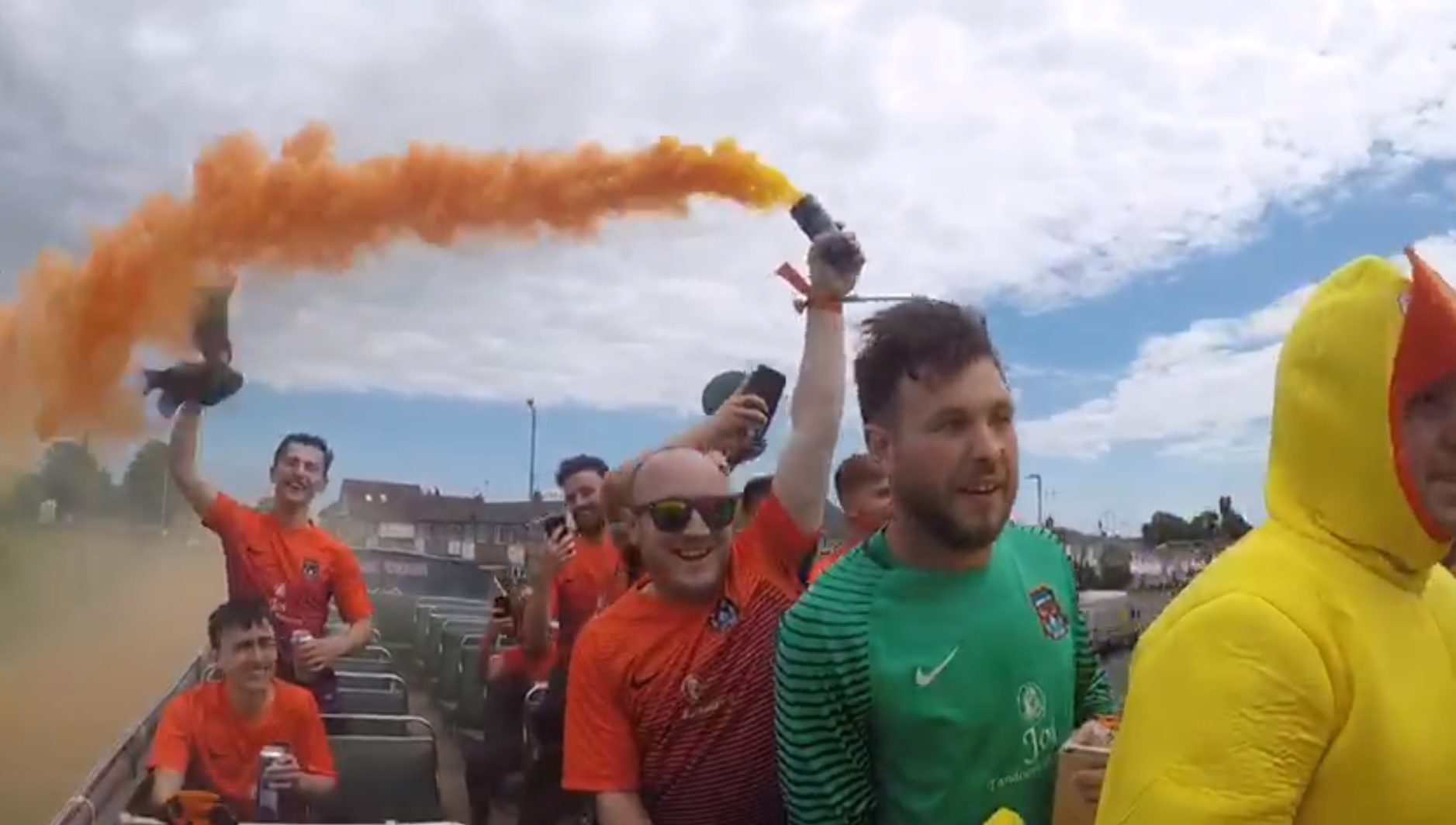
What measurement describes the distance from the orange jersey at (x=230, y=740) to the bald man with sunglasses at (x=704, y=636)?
2.74m

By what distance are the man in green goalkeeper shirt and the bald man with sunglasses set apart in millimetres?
430

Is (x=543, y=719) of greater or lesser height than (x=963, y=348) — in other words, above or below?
below

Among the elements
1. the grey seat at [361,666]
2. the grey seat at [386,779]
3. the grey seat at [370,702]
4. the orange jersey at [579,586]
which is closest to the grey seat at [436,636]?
the grey seat at [361,666]

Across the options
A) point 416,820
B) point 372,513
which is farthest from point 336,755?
point 372,513

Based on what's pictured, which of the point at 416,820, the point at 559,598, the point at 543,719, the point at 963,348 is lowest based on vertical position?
the point at 416,820

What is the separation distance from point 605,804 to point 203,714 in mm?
3071

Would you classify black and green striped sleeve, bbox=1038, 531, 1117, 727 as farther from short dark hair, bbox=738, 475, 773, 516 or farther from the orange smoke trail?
the orange smoke trail

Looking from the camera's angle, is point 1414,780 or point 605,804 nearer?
point 1414,780

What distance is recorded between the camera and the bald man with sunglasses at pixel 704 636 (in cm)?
288

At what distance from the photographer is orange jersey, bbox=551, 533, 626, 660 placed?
237 inches

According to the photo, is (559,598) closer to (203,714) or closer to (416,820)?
(416,820)

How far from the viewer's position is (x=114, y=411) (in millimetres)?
10047

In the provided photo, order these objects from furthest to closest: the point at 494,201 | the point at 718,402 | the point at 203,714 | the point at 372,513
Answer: the point at 372,513 → the point at 494,201 → the point at 203,714 → the point at 718,402

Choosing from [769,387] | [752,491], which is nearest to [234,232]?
[752,491]
